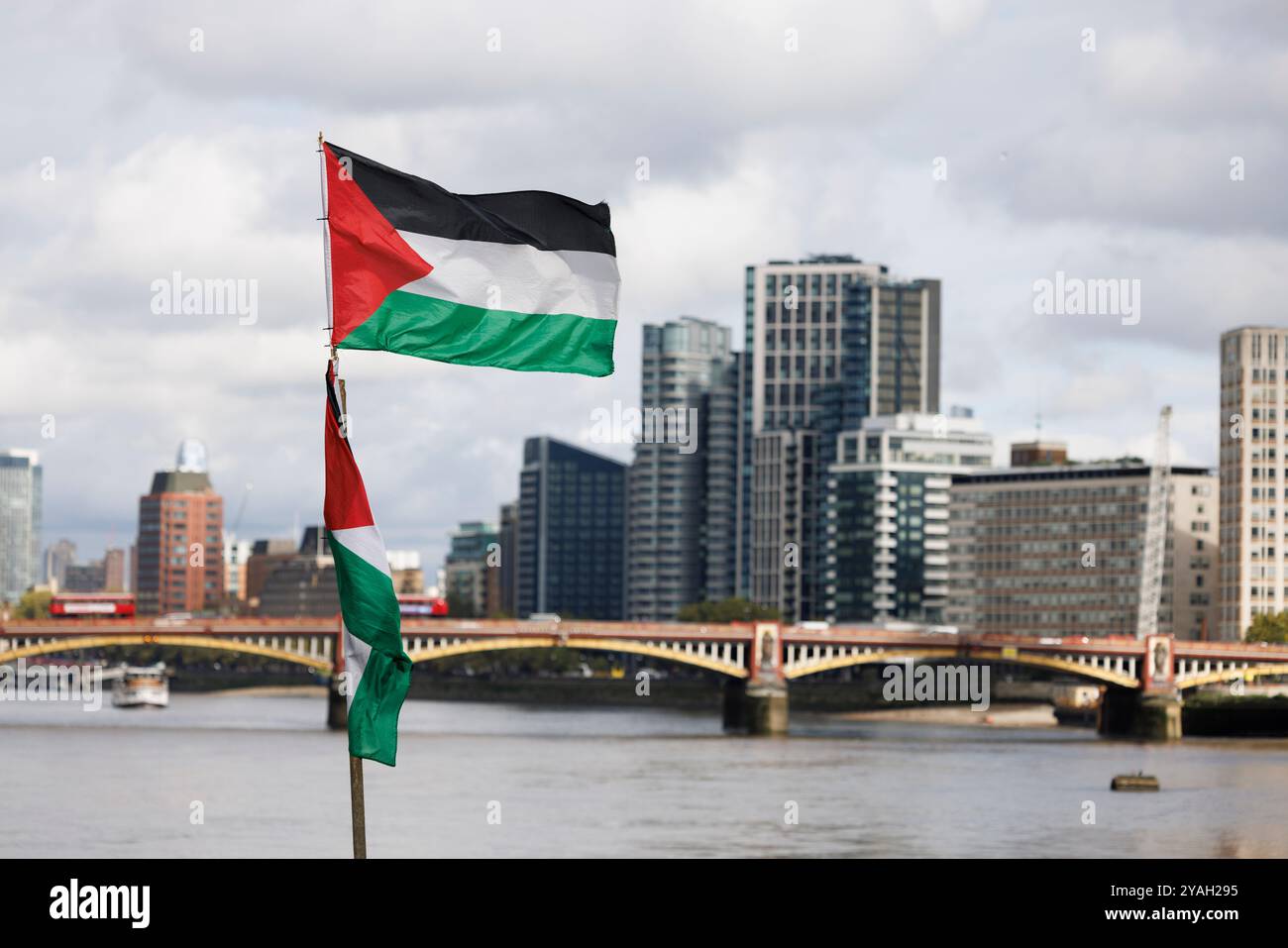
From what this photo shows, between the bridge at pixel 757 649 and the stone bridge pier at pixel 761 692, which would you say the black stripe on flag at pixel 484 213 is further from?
the stone bridge pier at pixel 761 692

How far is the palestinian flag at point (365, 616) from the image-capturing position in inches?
635

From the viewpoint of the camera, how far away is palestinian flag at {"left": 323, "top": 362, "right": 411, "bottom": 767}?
16125 mm

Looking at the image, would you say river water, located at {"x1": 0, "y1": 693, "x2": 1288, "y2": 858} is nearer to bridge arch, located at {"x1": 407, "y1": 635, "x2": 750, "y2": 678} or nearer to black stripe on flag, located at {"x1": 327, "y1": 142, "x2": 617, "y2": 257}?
bridge arch, located at {"x1": 407, "y1": 635, "x2": 750, "y2": 678}

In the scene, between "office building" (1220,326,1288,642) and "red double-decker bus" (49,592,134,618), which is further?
"office building" (1220,326,1288,642)

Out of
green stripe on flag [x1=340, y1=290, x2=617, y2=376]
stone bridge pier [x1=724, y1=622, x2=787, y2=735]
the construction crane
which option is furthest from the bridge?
green stripe on flag [x1=340, y1=290, x2=617, y2=376]

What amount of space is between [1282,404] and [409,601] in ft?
276

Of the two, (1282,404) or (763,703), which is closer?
(763,703)

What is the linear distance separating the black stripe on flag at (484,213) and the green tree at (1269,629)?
16627cm

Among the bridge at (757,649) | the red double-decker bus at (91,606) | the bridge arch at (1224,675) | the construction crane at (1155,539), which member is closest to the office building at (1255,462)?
the construction crane at (1155,539)

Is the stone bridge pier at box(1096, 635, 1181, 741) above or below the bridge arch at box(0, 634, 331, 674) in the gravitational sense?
below
